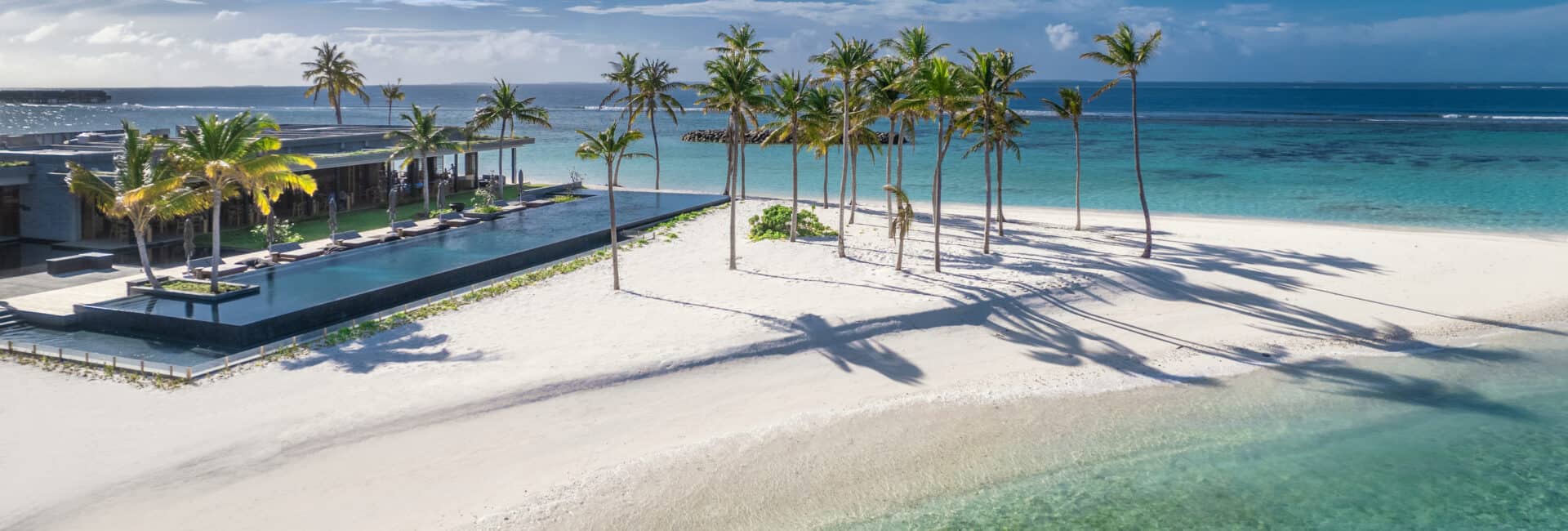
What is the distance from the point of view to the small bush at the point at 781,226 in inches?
1362

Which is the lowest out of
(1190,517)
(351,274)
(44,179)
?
(1190,517)

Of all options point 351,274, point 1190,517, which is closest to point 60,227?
point 351,274

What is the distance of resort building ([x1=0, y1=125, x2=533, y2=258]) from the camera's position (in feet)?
99.6

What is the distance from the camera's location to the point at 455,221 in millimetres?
36719

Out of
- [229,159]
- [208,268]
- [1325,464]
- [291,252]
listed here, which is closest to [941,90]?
[1325,464]

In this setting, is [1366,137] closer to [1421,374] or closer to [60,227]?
[1421,374]

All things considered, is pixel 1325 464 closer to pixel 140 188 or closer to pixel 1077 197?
pixel 1077 197

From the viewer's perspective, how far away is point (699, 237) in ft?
115

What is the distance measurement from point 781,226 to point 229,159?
17517mm

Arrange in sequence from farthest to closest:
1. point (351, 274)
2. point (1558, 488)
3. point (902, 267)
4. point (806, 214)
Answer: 1. point (806, 214)
2. point (902, 267)
3. point (351, 274)
4. point (1558, 488)

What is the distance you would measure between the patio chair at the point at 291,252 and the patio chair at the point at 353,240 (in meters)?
1.05

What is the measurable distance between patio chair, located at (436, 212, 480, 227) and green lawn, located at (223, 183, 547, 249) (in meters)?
1.85

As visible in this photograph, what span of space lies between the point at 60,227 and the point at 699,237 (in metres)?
19.3

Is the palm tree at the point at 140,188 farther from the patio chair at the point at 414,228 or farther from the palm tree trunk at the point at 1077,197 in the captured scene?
the palm tree trunk at the point at 1077,197
